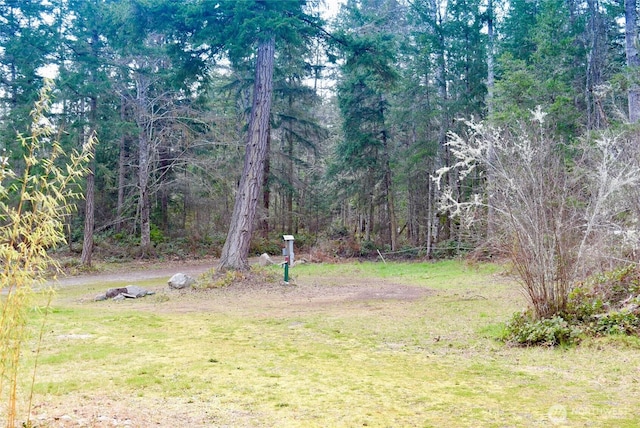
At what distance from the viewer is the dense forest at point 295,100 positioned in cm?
1252

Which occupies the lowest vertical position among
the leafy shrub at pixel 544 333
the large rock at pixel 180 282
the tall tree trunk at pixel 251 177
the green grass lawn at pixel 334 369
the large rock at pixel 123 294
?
the large rock at pixel 123 294

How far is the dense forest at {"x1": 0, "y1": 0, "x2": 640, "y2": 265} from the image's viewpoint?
12.5m

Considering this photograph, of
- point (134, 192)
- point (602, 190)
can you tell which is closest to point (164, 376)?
point (602, 190)

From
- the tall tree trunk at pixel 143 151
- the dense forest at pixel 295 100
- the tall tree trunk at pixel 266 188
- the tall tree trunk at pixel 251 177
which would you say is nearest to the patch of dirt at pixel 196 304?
the tall tree trunk at pixel 251 177

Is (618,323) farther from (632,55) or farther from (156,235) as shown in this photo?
(156,235)

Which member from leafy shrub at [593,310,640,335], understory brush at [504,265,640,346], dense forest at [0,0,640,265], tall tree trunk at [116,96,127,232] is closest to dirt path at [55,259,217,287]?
dense forest at [0,0,640,265]

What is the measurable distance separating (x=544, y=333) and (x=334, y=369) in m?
2.43

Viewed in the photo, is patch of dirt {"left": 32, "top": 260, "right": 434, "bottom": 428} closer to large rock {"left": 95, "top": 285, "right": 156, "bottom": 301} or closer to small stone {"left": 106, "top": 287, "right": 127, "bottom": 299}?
large rock {"left": 95, "top": 285, "right": 156, "bottom": 301}

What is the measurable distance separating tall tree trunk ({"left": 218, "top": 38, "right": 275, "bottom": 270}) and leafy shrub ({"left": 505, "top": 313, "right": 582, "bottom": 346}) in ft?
25.6

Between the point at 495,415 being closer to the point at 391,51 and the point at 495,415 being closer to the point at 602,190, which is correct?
the point at 602,190

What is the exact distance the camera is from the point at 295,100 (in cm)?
2455

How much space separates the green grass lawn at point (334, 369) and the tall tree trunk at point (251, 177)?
374 cm

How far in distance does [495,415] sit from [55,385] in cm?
343

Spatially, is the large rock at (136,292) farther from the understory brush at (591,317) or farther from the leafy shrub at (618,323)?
the leafy shrub at (618,323)
